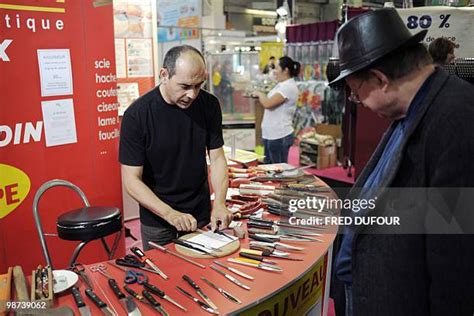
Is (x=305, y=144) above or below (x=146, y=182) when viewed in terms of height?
below

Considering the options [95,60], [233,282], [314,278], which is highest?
[95,60]

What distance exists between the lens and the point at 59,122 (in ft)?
9.44

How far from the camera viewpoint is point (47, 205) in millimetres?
2910

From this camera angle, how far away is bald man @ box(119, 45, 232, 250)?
2.11m

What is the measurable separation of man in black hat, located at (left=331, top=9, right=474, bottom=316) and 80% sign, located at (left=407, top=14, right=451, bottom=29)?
288cm

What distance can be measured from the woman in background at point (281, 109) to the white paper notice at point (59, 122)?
7.65ft

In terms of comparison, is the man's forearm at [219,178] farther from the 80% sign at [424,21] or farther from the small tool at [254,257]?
the 80% sign at [424,21]

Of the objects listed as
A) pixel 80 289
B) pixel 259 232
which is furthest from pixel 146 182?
pixel 80 289

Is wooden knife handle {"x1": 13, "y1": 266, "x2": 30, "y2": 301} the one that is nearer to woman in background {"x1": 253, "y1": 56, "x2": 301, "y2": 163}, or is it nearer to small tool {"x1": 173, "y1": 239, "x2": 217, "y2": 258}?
small tool {"x1": 173, "y1": 239, "x2": 217, "y2": 258}

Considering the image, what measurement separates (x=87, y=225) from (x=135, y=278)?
711 millimetres

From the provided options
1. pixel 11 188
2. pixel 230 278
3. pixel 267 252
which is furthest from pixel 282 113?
pixel 230 278

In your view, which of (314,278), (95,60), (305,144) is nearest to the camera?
(314,278)

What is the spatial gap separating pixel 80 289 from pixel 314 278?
995 mm

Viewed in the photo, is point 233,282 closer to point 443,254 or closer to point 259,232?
point 259,232
